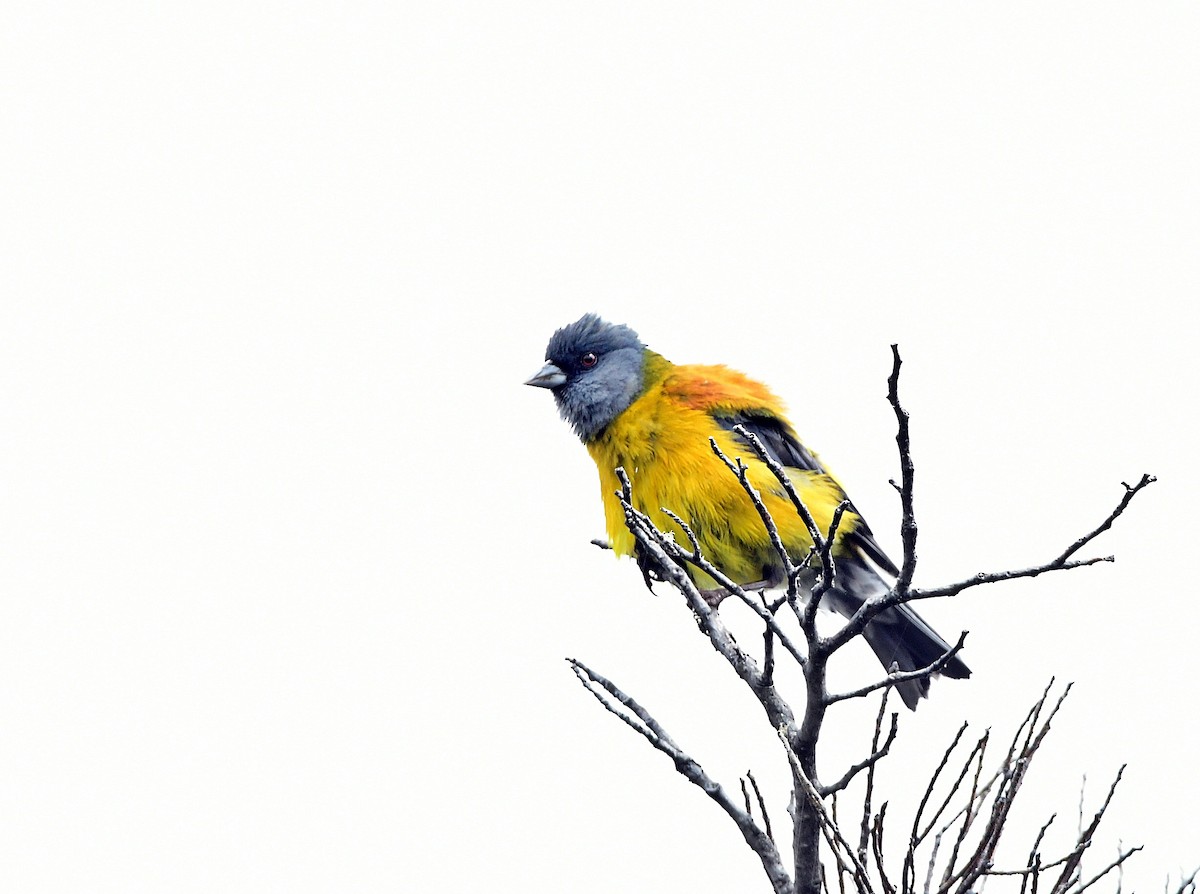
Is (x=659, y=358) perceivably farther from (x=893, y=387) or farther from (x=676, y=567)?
(x=893, y=387)

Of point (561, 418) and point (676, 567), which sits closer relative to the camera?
point (676, 567)

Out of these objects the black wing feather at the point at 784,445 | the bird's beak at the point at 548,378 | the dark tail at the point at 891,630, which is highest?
the bird's beak at the point at 548,378

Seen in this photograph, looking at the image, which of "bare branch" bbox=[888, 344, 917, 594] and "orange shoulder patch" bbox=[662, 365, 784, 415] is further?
"orange shoulder patch" bbox=[662, 365, 784, 415]

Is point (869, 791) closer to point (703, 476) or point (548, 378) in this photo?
point (703, 476)

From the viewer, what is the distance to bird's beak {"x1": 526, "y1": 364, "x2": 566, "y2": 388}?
Answer: 7691 mm

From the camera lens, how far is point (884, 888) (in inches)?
125

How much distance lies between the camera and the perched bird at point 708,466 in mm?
6477

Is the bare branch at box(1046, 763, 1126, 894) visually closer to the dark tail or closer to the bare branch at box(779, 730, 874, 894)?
the bare branch at box(779, 730, 874, 894)

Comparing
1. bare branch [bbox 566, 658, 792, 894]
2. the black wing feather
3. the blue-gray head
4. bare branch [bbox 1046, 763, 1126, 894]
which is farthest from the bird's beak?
bare branch [bbox 1046, 763, 1126, 894]

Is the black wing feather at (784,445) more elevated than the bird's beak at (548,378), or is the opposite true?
the bird's beak at (548,378)

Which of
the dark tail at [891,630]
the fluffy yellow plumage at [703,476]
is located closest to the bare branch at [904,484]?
the fluffy yellow plumage at [703,476]

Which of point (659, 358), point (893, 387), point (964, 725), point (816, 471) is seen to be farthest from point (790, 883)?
point (659, 358)

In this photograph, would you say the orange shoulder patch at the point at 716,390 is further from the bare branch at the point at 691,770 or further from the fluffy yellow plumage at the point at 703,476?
the bare branch at the point at 691,770

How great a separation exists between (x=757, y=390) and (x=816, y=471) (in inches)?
25.1
